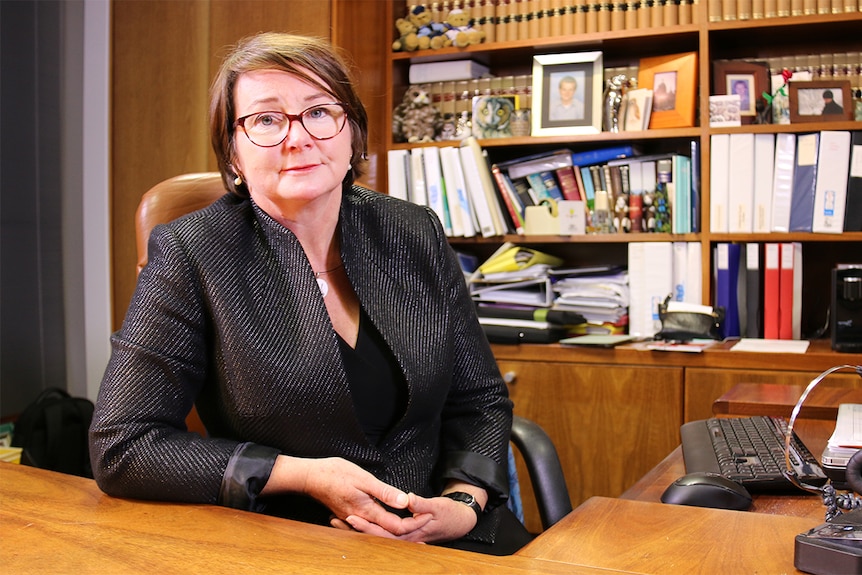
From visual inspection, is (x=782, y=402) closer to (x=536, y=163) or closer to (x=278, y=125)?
(x=278, y=125)

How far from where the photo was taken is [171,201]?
5.83ft

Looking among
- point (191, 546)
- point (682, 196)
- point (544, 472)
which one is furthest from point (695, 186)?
point (191, 546)

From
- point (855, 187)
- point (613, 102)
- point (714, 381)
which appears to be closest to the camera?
point (714, 381)

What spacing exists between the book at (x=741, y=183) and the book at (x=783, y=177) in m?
0.08

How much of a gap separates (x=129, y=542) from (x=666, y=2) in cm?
275

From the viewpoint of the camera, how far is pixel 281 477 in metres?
1.17

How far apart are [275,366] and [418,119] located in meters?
2.22

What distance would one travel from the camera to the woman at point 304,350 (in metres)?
1.17

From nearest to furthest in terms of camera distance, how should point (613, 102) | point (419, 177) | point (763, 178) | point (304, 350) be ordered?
point (304, 350), point (763, 178), point (613, 102), point (419, 177)

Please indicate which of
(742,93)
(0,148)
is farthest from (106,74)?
(742,93)

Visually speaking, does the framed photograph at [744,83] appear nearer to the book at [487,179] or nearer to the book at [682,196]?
the book at [682,196]

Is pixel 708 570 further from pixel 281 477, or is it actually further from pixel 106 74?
pixel 106 74

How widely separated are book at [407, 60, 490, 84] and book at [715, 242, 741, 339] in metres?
1.10

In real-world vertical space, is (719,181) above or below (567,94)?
below
